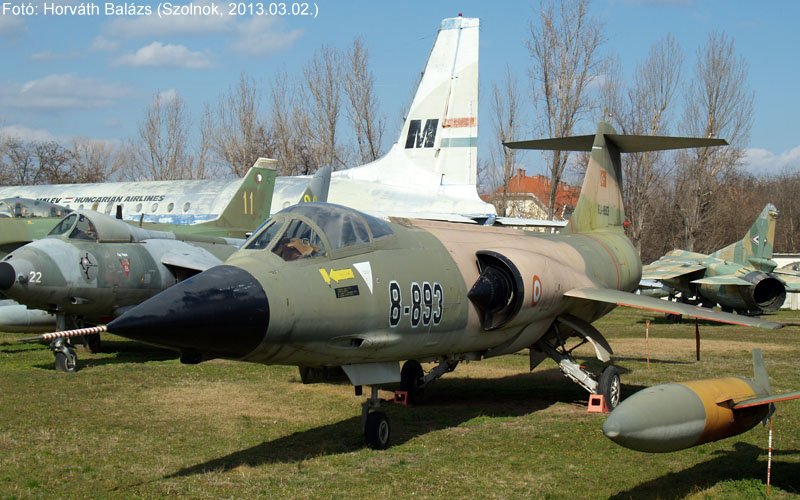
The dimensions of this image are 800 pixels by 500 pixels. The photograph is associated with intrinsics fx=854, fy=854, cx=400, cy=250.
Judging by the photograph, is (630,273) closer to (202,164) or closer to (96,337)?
(96,337)

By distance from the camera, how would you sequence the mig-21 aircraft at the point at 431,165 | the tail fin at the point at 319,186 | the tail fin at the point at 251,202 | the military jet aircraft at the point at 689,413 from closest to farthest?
the military jet aircraft at the point at 689,413
the tail fin at the point at 319,186
the tail fin at the point at 251,202
the mig-21 aircraft at the point at 431,165

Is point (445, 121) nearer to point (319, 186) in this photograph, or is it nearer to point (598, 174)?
point (319, 186)

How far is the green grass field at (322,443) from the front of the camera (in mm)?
7453

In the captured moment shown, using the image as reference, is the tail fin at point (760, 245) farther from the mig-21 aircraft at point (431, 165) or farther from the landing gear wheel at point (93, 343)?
the landing gear wheel at point (93, 343)

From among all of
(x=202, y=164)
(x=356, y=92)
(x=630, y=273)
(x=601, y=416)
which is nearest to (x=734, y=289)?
(x=630, y=273)

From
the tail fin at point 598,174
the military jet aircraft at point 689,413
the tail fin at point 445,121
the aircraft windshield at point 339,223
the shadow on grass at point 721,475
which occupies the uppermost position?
the tail fin at point 445,121

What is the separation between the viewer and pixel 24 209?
19.0 meters

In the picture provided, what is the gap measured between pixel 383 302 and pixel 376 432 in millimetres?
1351

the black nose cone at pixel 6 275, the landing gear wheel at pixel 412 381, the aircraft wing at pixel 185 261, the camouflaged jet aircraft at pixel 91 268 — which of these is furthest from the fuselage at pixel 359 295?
the camouflaged jet aircraft at pixel 91 268

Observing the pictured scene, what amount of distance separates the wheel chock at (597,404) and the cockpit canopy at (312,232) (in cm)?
411

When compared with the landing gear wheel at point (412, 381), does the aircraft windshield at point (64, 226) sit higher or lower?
higher

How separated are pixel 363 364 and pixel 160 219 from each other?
26.1 m

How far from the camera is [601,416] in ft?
35.9

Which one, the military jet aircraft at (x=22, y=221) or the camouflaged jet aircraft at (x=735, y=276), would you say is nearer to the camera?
the military jet aircraft at (x=22, y=221)
